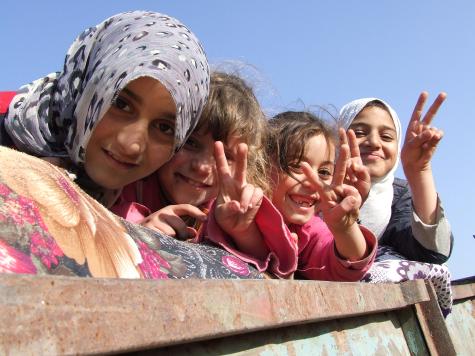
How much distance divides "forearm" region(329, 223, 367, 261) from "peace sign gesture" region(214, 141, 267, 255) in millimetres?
273

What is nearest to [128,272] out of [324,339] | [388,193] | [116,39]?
[324,339]

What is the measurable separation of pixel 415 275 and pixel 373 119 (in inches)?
44.3

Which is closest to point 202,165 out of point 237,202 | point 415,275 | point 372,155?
point 237,202

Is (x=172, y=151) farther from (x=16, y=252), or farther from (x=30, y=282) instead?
(x=30, y=282)

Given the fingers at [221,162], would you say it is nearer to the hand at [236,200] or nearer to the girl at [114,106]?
the hand at [236,200]

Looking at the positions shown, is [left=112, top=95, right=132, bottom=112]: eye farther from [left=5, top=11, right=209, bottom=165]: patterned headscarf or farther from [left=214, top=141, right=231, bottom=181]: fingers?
[left=214, top=141, right=231, bottom=181]: fingers

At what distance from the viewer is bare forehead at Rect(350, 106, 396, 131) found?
112 inches

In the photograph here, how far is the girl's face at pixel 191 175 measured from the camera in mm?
1787

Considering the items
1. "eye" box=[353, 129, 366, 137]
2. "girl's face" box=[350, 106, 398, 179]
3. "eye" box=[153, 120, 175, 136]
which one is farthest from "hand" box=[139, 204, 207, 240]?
"eye" box=[353, 129, 366, 137]

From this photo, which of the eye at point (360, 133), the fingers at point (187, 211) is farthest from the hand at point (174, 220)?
the eye at point (360, 133)

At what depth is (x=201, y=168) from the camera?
5.86ft

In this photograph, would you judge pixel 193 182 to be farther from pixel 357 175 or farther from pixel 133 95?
pixel 357 175

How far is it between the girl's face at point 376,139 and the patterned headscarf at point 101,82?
1207 mm

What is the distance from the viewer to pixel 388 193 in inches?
105
